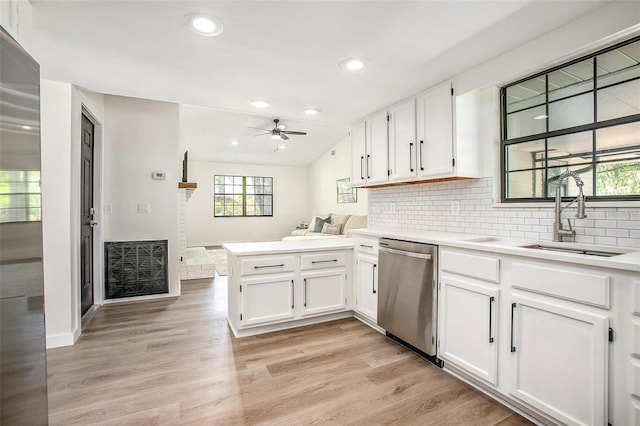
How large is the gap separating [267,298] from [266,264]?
0.31 m

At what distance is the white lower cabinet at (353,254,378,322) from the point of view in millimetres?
2916

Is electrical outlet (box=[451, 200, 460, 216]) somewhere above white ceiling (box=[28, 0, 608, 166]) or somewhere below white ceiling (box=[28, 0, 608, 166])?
below

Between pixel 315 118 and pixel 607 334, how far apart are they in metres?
3.08

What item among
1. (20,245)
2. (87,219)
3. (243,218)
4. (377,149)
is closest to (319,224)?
(243,218)

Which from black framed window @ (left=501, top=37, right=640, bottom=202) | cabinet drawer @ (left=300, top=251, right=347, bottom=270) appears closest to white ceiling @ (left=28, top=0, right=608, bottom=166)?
black framed window @ (left=501, top=37, right=640, bottom=202)

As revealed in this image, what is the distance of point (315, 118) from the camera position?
11.8 ft

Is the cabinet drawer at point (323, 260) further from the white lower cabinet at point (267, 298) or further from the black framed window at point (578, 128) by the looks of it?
the black framed window at point (578, 128)

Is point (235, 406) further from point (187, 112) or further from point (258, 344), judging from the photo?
point (187, 112)

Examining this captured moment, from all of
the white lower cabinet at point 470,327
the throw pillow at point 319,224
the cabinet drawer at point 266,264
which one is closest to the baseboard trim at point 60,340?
the cabinet drawer at point 266,264

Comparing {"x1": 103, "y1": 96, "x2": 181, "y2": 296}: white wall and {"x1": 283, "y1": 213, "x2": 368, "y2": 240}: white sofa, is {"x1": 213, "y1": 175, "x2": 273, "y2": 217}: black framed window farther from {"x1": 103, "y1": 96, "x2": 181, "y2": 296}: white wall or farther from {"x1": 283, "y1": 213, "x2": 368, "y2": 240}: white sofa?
{"x1": 103, "y1": 96, "x2": 181, "y2": 296}: white wall

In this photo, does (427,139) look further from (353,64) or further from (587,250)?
(587,250)

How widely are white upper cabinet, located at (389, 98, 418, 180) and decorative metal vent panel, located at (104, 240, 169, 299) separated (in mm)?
3107

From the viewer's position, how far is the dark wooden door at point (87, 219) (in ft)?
10.6

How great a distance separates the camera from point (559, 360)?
1.55m
